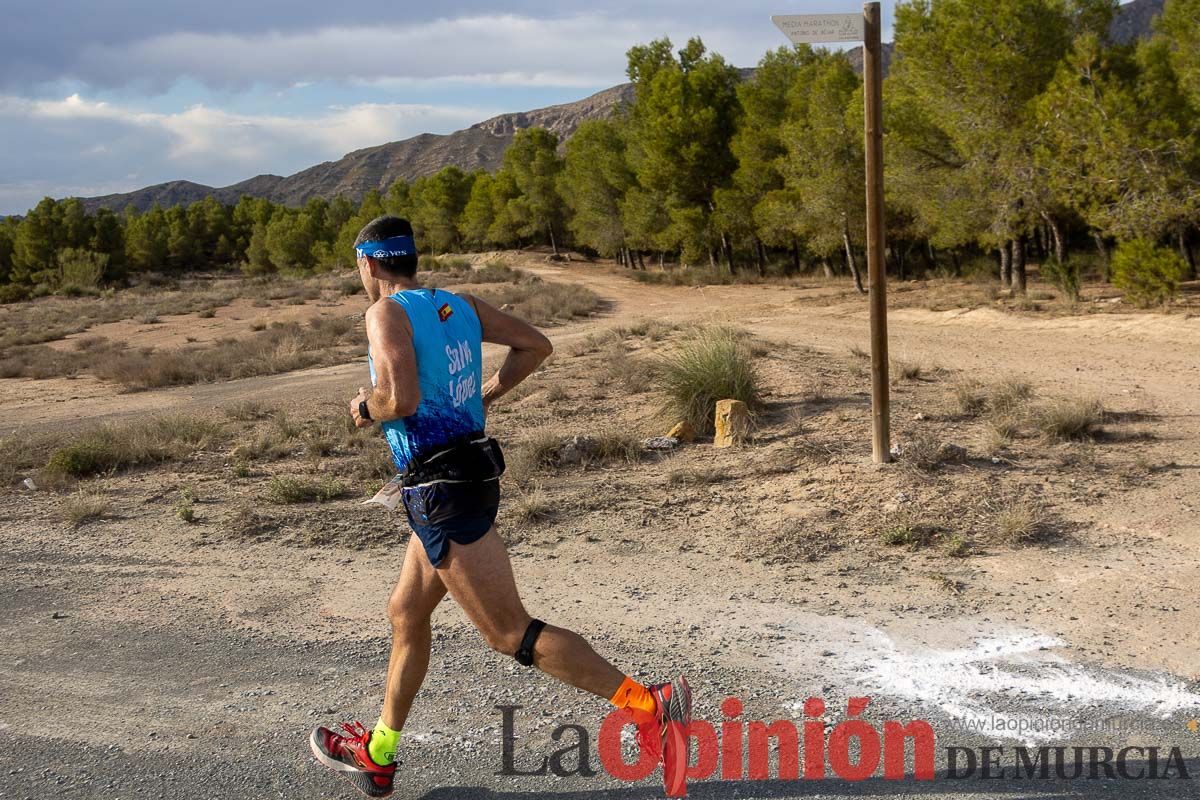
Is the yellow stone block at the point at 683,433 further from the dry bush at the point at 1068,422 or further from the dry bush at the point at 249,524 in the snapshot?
the dry bush at the point at 249,524

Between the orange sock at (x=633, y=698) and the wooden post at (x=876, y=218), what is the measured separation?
4039 mm

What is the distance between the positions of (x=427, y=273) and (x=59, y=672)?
40.4 meters

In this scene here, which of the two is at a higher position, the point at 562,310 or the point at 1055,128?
the point at 1055,128

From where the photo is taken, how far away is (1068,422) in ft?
24.1

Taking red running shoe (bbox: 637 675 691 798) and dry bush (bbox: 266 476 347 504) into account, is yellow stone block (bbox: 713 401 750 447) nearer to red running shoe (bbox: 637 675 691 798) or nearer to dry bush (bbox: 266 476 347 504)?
dry bush (bbox: 266 476 347 504)

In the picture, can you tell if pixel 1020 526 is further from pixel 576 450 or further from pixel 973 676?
pixel 576 450

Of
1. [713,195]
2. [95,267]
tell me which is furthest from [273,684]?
[95,267]

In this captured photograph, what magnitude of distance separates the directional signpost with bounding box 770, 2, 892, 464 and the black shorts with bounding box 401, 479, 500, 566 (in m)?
4.12

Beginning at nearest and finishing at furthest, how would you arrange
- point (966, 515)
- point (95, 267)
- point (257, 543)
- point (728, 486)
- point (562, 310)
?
point (966, 515) → point (257, 543) → point (728, 486) → point (562, 310) → point (95, 267)

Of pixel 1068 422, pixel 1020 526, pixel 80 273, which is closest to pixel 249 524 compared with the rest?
pixel 1020 526

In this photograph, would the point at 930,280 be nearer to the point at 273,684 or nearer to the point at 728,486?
the point at 728,486

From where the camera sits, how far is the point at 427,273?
43812 millimetres

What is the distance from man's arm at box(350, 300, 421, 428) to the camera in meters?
2.85

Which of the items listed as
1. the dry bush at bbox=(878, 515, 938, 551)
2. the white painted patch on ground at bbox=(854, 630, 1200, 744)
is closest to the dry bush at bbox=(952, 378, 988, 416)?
the dry bush at bbox=(878, 515, 938, 551)
